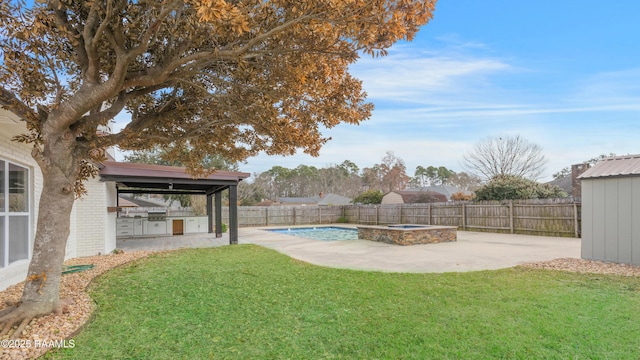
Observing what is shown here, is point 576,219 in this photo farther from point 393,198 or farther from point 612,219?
point 393,198

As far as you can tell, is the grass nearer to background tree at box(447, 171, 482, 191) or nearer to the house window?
the house window

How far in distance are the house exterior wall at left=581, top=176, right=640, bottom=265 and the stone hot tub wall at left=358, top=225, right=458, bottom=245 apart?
488cm

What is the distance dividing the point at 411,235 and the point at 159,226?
11207mm

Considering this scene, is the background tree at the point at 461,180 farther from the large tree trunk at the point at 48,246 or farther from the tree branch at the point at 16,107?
the tree branch at the point at 16,107

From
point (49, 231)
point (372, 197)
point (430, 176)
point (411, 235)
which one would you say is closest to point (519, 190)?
point (411, 235)

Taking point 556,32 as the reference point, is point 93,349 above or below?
below

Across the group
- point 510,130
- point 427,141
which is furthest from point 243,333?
point 510,130

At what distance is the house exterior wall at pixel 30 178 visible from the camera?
523 cm

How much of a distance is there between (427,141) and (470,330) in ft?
79.3

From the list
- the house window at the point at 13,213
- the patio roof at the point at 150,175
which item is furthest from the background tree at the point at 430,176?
the house window at the point at 13,213

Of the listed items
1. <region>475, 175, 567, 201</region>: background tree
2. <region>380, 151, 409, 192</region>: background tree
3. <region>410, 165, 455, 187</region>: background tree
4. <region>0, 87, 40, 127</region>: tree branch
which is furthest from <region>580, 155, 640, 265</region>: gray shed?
<region>410, 165, 455, 187</region>: background tree

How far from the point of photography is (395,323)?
397 centimetres

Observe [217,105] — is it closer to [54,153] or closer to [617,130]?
[54,153]

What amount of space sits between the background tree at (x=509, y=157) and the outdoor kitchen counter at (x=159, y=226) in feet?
74.0
